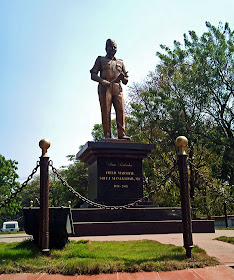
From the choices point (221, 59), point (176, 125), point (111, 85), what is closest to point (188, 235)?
point (111, 85)

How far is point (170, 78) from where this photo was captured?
69.7 ft

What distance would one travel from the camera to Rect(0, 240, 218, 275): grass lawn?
4.05 meters

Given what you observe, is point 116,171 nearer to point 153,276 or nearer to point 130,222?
point 130,222

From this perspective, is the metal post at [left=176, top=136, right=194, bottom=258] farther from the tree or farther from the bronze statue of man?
the tree

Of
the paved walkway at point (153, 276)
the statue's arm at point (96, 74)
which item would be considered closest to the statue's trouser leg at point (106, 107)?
the statue's arm at point (96, 74)

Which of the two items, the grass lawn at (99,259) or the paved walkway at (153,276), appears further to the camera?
the grass lawn at (99,259)

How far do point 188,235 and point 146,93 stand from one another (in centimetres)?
1737

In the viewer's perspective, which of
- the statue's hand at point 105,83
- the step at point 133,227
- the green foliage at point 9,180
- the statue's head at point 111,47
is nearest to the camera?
the step at point 133,227

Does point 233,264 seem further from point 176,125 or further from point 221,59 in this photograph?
point 221,59

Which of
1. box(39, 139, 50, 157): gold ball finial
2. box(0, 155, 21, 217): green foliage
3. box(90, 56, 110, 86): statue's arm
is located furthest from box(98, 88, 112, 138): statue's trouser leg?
box(0, 155, 21, 217): green foliage

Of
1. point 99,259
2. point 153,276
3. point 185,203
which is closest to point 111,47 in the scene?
point 185,203

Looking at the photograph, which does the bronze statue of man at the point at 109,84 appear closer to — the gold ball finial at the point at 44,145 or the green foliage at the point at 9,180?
the gold ball finial at the point at 44,145

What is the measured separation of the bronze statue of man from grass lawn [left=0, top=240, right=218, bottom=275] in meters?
5.71

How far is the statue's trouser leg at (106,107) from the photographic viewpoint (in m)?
10.6
